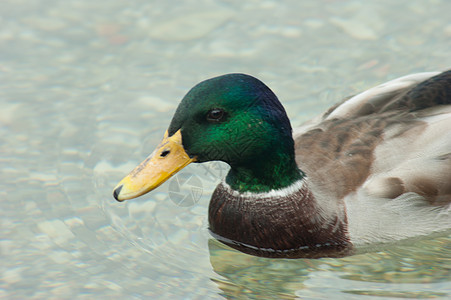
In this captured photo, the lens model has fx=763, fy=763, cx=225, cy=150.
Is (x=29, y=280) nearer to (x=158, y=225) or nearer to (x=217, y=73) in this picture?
(x=158, y=225)

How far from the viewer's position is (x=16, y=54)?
757cm

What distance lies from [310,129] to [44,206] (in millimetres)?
2093

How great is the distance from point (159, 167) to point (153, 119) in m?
2.06

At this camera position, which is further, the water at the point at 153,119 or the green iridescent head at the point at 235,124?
the water at the point at 153,119

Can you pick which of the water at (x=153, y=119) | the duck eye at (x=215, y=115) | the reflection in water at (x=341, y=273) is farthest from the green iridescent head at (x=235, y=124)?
the water at (x=153, y=119)

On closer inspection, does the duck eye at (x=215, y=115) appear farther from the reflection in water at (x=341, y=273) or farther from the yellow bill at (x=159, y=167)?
the reflection in water at (x=341, y=273)

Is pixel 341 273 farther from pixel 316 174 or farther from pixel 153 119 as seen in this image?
pixel 153 119

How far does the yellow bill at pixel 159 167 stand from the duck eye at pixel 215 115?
21 cm

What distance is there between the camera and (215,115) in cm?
471

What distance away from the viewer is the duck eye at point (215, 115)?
4.68 m

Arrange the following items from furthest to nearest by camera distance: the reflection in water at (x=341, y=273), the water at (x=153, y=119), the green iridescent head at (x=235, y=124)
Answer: the water at (x=153, y=119), the reflection in water at (x=341, y=273), the green iridescent head at (x=235, y=124)

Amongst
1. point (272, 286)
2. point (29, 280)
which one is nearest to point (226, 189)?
point (272, 286)

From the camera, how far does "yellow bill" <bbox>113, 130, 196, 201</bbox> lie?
469cm

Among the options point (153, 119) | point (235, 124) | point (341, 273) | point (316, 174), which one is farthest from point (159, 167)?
point (153, 119)
